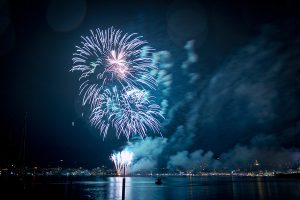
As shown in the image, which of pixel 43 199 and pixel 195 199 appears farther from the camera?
pixel 195 199

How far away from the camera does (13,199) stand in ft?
138

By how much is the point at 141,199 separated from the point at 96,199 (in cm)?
993

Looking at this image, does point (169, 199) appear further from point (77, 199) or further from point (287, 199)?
point (287, 199)

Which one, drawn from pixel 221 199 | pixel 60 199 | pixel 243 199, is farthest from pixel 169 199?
pixel 60 199

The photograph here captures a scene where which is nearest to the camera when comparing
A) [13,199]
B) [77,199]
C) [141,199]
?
[13,199]

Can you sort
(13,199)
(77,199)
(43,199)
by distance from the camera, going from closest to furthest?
(13,199) → (43,199) → (77,199)

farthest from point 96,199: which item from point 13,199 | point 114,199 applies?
point 13,199

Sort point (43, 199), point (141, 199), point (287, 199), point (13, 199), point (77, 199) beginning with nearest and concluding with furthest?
point (13, 199) < point (43, 199) < point (77, 199) < point (287, 199) < point (141, 199)

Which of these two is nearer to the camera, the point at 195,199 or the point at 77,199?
the point at 77,199

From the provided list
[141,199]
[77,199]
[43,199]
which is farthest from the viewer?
[141,199]

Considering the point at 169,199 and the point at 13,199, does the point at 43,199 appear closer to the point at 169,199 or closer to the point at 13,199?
the point at 13,199

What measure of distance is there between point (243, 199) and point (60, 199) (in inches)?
1446

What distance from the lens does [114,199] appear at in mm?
59344

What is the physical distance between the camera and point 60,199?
50625 millimetres
